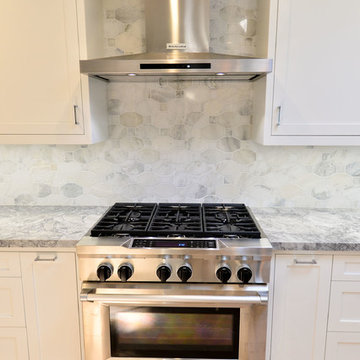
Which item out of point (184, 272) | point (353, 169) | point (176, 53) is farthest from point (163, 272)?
point (353, 169)

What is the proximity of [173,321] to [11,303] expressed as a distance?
835 millimetres

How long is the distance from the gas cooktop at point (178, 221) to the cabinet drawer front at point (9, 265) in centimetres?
41

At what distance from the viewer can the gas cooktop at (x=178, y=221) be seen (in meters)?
1.66

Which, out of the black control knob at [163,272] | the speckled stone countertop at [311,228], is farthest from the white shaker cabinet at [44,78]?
the speckled stone countertop at [311,228]

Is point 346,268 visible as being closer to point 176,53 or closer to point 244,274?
point 244,274

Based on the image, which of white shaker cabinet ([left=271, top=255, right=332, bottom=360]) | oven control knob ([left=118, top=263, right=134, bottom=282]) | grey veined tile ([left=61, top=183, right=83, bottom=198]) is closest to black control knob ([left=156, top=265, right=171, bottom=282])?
oven control knob ([left=118, top=263, right=134, bottom=282])

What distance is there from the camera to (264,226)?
1.86 metres

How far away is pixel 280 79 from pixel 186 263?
1.06 m

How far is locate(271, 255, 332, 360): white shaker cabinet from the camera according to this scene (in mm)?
1659

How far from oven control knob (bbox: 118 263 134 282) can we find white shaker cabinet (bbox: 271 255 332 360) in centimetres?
72

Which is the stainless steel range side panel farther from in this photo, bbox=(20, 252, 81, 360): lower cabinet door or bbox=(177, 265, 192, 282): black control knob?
bbox=(20, 252, 81, 360): lower cabinet door

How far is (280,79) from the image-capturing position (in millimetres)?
1778

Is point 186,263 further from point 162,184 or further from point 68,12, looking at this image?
point 68,12

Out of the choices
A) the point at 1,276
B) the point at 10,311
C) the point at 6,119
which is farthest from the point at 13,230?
the point at 6,119
